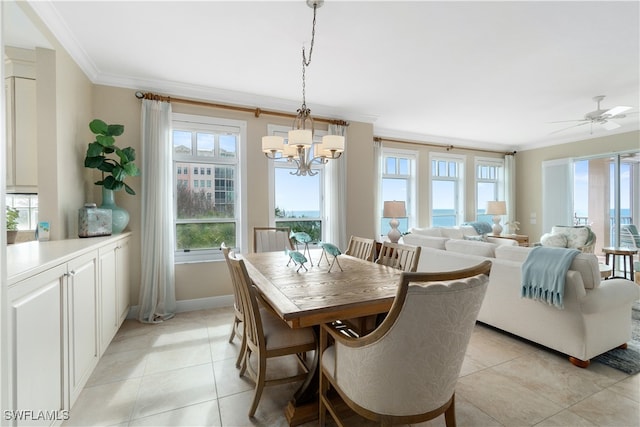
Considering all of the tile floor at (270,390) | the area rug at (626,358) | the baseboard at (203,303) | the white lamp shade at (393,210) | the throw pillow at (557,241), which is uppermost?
the white lamp shade at (393,210)

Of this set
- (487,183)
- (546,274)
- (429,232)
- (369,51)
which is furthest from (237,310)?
(487,183)

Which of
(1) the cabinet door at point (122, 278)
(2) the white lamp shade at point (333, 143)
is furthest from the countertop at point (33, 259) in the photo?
(2) the white lamp shade at point (333, 143)

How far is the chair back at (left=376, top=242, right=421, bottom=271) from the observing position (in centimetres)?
214

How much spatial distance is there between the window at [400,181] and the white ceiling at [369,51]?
1.43 metres

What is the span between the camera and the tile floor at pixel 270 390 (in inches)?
66.2

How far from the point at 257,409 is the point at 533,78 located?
13.7ft

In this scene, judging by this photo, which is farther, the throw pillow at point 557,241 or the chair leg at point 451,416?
the throw pillow at point 557,241

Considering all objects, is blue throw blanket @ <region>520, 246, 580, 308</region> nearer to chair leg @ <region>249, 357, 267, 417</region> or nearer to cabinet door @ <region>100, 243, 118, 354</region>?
chair leg @ <region>249, 357, 267, 417</region>

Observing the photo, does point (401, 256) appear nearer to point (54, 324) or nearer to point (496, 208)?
point (54, 324)

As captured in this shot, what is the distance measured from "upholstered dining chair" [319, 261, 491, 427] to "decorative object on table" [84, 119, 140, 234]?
2.69 m

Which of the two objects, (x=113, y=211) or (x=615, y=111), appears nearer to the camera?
(x=113, y=211)

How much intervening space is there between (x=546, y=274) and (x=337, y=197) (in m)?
2.62

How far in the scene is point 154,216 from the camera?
10.5 feet

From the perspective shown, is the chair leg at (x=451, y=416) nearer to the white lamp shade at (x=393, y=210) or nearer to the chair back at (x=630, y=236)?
the white lamp shade at (x=393, y=210)
